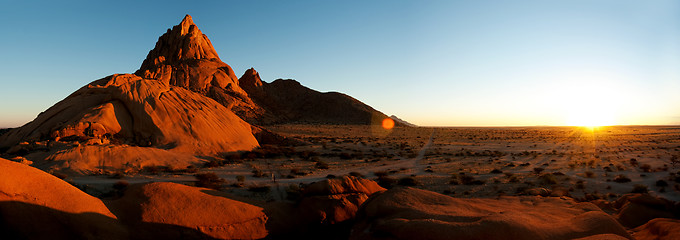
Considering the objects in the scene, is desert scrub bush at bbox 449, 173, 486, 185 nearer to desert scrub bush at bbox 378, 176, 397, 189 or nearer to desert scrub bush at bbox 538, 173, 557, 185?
desert scrub bush at bbox 378, 176, 397, 189

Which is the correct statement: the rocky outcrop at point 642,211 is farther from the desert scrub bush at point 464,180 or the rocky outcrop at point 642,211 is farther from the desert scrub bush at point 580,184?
the desert scrub bush at point 464,180

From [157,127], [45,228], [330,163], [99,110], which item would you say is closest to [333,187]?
[45,228]

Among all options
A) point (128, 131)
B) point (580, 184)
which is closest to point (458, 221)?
point (580, 184)

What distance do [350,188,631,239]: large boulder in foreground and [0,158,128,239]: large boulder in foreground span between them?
6.56m

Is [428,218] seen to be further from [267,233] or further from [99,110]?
[99,110]

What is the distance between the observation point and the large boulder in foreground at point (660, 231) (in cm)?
694

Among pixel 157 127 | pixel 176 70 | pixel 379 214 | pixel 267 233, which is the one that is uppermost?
pixel 176 70

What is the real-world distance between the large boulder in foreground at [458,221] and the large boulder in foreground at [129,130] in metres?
16.5

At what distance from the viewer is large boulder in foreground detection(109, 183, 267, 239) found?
339 inches

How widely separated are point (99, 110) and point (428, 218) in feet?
86.6

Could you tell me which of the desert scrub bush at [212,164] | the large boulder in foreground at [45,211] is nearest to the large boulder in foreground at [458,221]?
the large boulder in foreground at [45,211]

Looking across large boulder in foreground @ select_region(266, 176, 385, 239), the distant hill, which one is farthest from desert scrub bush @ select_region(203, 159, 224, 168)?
the distant hill

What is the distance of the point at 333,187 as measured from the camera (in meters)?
11.2

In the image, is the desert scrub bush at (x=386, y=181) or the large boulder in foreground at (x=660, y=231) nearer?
the large boulder in foreground at (x=660, y=231)
